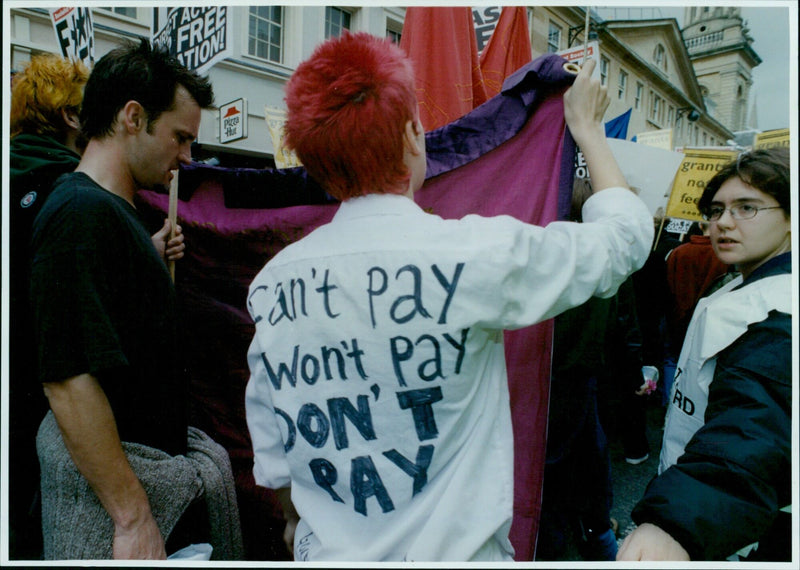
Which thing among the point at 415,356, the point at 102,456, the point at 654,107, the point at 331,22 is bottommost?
the point at 102,456

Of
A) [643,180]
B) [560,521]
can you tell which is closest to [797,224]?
[643,180]

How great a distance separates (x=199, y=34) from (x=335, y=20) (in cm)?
801

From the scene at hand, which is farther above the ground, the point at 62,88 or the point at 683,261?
the point at 62,88

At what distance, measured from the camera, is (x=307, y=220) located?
1.93 metres

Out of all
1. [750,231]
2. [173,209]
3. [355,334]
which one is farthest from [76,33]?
[750,231]

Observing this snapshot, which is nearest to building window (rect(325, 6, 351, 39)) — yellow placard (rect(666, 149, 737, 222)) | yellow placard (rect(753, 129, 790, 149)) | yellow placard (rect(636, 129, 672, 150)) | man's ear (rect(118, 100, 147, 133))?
yellow placard (rect(636, 129, 672, 150))

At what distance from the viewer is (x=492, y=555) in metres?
1.16

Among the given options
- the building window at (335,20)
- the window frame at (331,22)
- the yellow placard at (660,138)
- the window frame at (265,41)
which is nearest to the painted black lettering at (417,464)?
the yellow placard at (660,138)

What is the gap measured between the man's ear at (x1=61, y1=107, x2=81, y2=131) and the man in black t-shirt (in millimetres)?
381

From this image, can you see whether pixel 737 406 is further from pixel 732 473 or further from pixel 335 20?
pixel 335 20

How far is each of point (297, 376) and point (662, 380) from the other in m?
5.15

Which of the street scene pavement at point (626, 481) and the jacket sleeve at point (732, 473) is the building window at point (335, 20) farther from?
the jacket sleeve at point (732, 473)

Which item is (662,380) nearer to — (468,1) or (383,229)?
(468,1)

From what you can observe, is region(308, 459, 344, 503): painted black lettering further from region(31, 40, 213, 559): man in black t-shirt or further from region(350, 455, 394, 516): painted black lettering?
region(31, 40, 213, 559): man in black t-shirt
